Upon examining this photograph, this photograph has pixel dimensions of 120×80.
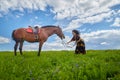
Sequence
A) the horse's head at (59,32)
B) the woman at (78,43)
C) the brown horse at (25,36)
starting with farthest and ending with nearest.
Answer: the horse's head at (59,32) → the brown horse at (25,36) → the woman at (78,43)

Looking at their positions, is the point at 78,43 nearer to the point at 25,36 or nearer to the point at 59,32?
the point at 59,32

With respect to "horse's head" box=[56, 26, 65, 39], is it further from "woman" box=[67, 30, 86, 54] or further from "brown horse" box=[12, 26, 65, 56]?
"woman" box=[67, 30, 86, 54]

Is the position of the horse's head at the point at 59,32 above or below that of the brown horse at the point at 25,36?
above

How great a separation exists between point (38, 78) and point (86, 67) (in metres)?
2.14

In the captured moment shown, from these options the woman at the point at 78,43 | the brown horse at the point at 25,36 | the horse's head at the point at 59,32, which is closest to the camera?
the woman at the point at 78,43

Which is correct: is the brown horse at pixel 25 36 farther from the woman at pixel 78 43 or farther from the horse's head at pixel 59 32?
the woman at pixel 78 43

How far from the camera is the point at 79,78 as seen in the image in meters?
8.25

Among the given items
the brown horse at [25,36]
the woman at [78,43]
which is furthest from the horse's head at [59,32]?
the woman at [78,43]

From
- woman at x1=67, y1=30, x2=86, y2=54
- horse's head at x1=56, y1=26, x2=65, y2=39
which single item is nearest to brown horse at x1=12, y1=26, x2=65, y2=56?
horse's head at x1=56, y1=26, x2=65, y2=39

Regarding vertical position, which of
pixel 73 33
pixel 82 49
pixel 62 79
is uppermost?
pixel 73 33

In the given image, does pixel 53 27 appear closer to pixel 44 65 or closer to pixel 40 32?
pixel 40 32

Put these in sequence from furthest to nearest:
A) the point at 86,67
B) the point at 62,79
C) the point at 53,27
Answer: the point at 53,27
the point at 86,67
the point at 62,79

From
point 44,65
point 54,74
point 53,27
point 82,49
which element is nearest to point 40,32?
point 53,27

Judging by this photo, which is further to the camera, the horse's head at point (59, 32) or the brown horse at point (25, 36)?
the horse's head at point (59, 32)
